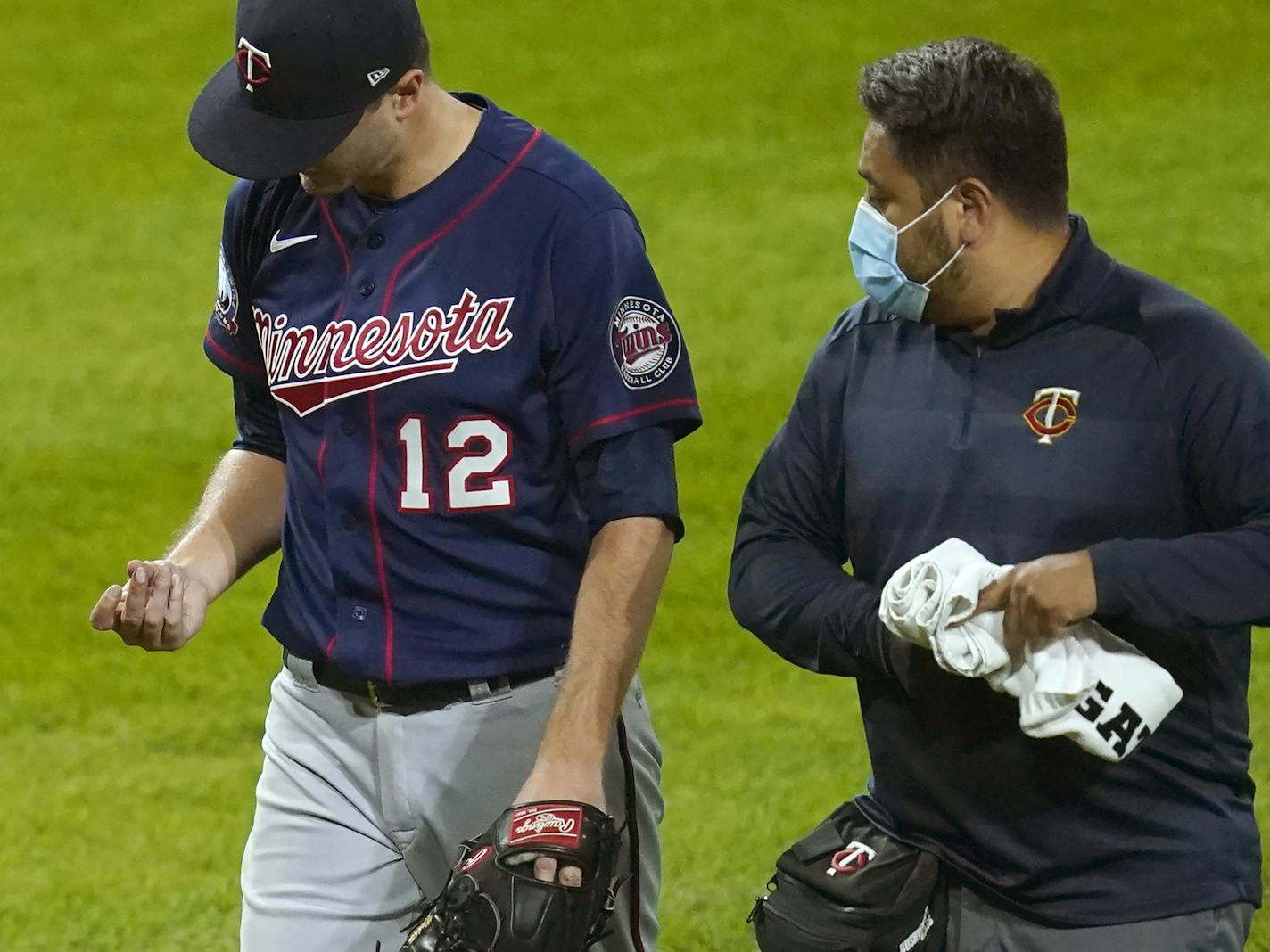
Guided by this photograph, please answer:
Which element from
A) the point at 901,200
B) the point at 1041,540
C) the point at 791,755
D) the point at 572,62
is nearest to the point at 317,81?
the point at 901,200

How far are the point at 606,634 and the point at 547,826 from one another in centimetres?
28

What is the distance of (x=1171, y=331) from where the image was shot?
2.70 meters

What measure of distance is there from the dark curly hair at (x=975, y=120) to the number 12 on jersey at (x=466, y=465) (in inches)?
27.6

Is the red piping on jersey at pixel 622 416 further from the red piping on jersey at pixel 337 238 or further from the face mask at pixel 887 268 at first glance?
the red piping on jersey at pixel 337 238

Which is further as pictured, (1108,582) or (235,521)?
(235,521)

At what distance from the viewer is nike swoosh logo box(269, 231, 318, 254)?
307 centimetres

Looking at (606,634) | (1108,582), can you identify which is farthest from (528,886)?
(1108,582)

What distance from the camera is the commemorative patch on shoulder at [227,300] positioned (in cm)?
321

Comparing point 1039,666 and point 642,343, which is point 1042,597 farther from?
point 642,343

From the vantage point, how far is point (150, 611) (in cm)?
301

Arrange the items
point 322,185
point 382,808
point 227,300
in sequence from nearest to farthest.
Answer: point 322,185 < point 382,808 < point 227,300

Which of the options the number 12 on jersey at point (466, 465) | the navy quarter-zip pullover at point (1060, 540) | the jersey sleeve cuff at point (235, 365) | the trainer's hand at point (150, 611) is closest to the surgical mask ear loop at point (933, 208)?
the navy quarter-zip pullover at point (1060, 540)

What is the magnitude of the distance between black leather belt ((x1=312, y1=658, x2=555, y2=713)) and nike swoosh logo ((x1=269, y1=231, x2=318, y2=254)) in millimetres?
642

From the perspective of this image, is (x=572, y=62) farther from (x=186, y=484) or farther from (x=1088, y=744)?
(x=1088, y=744)
